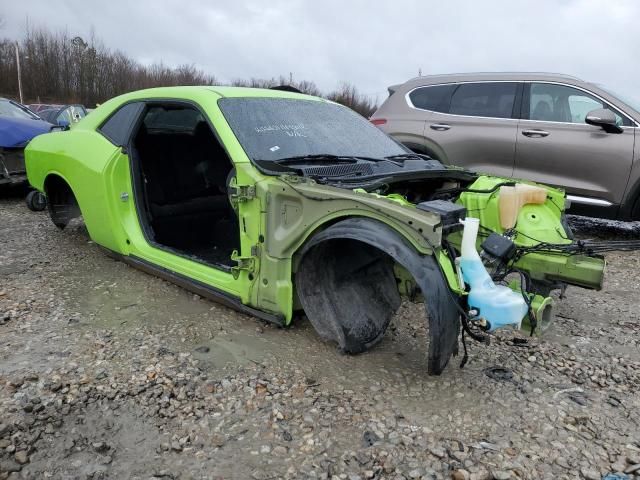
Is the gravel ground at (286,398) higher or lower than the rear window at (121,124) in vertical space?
lower

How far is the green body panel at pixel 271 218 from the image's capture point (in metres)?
2.63

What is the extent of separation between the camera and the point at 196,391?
8.72 ft

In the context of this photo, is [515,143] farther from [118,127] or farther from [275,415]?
[275,415]

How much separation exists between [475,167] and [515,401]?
3954 millimetres

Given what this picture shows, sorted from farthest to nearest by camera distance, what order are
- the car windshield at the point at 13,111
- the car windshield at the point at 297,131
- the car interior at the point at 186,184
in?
the car windshield at the point at 13,111 → the car interior at the point at 186,184 → the car windshield at the point at 297,131

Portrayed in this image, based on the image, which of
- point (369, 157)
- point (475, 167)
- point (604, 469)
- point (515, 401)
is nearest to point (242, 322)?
point (369, 157)

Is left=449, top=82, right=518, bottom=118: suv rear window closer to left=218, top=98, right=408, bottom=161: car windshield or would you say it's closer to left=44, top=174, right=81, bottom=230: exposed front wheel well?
left=218, top=98, right=408, bottom=161: car windshield

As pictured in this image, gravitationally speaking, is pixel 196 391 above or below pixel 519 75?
below

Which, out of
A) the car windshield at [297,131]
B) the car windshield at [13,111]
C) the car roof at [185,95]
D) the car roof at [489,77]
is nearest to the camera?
the car windshield at [297,131]

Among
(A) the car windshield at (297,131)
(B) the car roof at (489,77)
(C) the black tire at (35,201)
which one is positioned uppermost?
(B) the car roof at (489,77)

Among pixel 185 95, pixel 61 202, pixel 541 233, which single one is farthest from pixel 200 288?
pixel 61 202

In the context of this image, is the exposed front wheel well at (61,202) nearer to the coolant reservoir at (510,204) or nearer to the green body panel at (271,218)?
the green body panel at (271,218)

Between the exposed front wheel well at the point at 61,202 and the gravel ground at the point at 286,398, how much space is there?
1.64m

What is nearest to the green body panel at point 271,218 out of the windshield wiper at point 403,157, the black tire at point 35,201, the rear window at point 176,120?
the rear window at point 176,120
